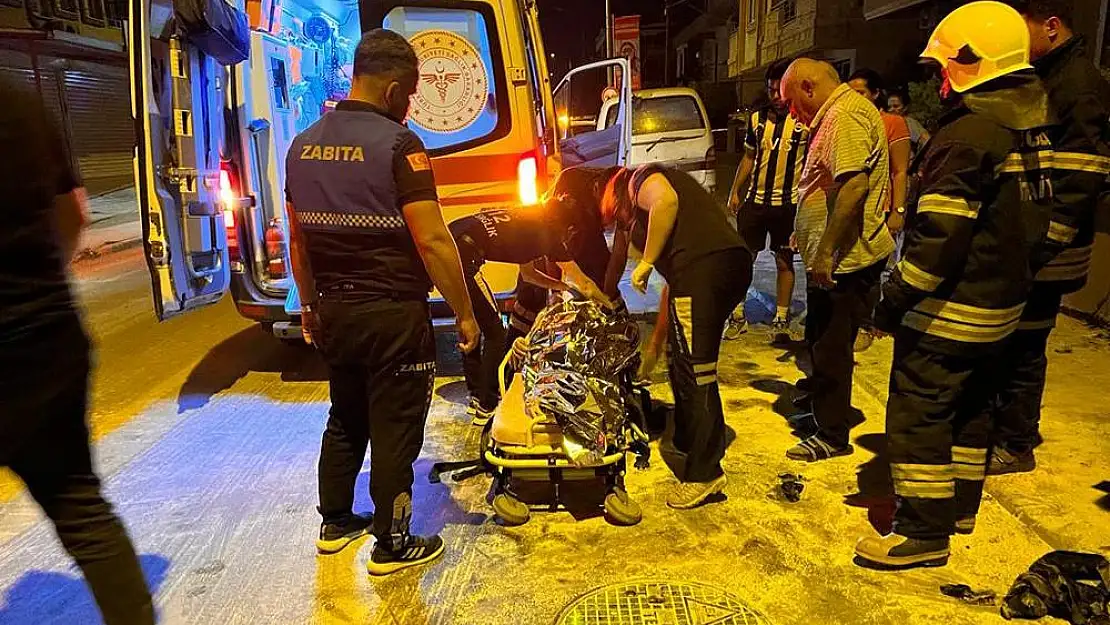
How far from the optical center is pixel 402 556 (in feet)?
9.34

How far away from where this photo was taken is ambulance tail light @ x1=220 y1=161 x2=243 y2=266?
482cm

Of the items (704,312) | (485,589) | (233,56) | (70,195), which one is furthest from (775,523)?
(233,56)

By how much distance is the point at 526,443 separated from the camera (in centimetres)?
305

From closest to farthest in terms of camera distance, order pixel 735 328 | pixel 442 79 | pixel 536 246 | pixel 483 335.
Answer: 1. pixel 536 246
2. pixel 483 335
3. pixel 442 79
4. pixel 735 328

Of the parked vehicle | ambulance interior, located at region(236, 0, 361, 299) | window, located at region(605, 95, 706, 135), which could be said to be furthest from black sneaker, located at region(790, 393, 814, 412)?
window, located at region(605, 95, 706, 135)

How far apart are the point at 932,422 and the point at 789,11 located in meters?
16.6

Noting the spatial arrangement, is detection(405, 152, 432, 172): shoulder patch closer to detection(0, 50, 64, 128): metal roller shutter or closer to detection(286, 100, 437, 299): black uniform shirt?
detection(286, 100, 437, 299): black uniform shirt

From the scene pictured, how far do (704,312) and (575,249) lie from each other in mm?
779

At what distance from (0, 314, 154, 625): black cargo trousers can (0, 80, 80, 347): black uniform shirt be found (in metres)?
0.05

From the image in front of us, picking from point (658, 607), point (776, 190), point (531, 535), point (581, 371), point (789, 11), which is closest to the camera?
point (658, 607)

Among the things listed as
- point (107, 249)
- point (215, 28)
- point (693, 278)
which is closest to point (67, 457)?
point (693, 278)

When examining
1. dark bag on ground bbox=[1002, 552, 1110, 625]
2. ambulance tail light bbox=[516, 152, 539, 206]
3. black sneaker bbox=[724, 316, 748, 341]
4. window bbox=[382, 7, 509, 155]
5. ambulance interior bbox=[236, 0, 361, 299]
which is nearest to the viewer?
dark bag on ground bbox=[1002, 552, 1110, 625]

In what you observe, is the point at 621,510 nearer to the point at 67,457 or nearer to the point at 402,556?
the point at 402,556

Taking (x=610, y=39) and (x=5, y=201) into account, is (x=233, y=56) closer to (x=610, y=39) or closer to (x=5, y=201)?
(x=5, y=201)
